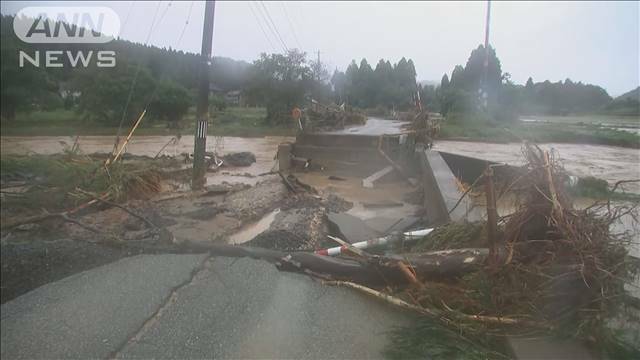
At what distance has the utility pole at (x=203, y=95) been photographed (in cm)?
1012

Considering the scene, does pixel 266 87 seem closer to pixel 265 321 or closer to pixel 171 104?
pixel 171 104

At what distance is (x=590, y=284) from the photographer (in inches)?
120

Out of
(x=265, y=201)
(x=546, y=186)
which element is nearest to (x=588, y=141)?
(x=265, y=201)

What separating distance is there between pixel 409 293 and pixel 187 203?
227 inches

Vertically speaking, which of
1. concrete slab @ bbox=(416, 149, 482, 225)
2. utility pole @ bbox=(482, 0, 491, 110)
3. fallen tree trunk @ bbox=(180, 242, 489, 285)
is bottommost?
fallen tree trunk @ bbox=(180, 242, 489, 285)

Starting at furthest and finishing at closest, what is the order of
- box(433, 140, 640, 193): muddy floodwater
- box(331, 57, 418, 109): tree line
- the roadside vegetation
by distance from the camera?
1. box(331, 57, 418, 109): tree line
2. box(433, 140, 640, 193): muddy floodwater
3. the roadside vegetation

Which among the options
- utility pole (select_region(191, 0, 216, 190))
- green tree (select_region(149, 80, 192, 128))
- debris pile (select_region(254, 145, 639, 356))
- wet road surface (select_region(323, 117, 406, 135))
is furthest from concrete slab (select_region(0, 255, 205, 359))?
green tree (select_region(149, 80, 192, 128))

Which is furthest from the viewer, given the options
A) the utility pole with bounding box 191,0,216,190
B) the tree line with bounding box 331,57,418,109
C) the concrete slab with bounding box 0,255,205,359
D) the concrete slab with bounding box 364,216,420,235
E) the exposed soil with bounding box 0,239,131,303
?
the tree line with bounding box 331,57,418,109

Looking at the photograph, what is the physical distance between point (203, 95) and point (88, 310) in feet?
25.1

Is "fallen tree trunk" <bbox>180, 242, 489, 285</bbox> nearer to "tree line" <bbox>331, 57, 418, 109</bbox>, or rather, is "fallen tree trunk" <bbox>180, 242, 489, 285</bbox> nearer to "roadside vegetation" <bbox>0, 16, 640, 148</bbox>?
"roadside vegetation" <bbox>0, 16, 640, 148</bbox>

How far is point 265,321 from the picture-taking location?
3.37 m

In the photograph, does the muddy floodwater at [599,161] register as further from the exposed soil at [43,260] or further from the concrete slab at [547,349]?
the exposed soil at [43,260]

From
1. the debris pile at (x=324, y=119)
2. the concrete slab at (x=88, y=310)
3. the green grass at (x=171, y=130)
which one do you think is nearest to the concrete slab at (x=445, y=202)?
the concrete slab at (x=88, y=310)

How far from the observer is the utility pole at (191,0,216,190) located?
10117 mm
